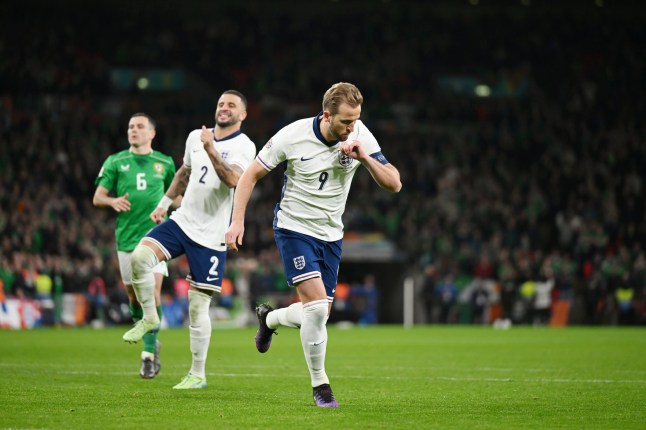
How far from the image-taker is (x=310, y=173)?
8.42m

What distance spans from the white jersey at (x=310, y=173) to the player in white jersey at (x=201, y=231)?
160cm

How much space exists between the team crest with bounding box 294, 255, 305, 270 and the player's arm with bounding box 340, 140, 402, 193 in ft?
2.82

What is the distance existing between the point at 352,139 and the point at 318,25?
34407 mm

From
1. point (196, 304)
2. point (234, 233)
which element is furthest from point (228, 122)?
point (234, 233)

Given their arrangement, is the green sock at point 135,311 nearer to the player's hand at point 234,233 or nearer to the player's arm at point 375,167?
the player's hand at point 234,233

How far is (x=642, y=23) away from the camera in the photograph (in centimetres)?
4097

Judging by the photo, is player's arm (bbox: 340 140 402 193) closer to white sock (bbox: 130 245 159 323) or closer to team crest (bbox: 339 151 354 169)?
team crest (bbox: 339 151 354 169)

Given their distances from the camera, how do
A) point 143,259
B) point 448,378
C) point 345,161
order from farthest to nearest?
point 448,378, point 143,259, point 345,161

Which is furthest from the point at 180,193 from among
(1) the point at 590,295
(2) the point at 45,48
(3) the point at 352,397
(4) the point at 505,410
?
(2) the point at 45,48

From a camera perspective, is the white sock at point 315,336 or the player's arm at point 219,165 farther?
the player's arm at point 219,165

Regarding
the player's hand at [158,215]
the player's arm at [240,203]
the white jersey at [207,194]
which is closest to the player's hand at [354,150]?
the player's arm at [240,203]

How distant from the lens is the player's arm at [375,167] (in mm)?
7840

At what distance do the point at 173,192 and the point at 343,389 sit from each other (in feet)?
8.87

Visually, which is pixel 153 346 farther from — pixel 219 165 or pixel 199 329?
pixel 219 165
